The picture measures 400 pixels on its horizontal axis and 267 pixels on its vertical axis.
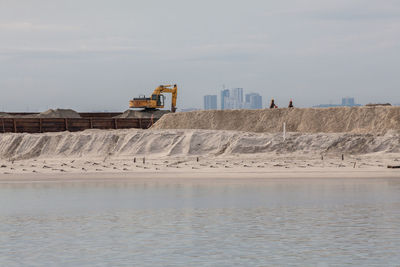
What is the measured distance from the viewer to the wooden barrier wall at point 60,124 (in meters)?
61.7

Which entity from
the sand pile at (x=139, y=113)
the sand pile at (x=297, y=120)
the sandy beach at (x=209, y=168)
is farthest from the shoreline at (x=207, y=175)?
the sand pile at (x=139, y=113)

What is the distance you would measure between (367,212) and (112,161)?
2378cm

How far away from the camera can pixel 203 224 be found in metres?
23.6

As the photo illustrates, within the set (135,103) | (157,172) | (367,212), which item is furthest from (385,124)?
(135,103)

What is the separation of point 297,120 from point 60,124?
21.0m

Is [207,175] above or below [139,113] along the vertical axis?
below

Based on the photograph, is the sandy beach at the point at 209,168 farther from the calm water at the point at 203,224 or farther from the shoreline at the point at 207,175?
the calm water at the point at 203,224

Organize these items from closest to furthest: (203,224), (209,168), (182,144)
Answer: (203,224), (209,168), (182,144)

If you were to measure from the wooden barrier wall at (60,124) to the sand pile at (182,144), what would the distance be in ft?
27.7

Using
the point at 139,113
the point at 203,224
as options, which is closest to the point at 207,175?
the point at 203,224

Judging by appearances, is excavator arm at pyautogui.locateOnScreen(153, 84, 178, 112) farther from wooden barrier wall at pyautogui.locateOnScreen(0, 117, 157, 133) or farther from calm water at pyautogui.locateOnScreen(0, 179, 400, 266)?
calm water at pyautogui.locateOnScreen(0, 179, 400, 266)

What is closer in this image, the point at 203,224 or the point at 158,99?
the point at 203,224

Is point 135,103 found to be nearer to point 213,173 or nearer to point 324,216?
point 213,173

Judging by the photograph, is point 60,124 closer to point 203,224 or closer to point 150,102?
point 150,102
